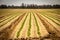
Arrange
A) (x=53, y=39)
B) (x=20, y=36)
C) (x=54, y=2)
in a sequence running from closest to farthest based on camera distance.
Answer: (x=53, y=39) < (x=20, y=36) < (x=54, y=2)

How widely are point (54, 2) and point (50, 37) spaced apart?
4416 millimetres

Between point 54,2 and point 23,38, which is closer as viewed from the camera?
point 23,38

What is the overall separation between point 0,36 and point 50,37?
9.23 ft

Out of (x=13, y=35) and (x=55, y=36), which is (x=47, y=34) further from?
(x=13, y=35)

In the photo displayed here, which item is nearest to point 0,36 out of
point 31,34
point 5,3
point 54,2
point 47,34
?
point 31,34

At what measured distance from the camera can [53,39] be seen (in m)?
6.79

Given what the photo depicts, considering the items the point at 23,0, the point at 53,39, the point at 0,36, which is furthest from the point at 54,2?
the point at 0,36

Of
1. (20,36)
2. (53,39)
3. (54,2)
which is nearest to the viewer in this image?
(53,39)

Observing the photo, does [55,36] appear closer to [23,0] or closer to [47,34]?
[47,34]

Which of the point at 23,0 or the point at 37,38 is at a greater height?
the point at 23,0

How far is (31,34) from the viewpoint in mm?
7547

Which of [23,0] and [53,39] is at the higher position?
[23,0]

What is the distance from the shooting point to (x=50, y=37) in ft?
23.1

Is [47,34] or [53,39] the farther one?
[47,34]
